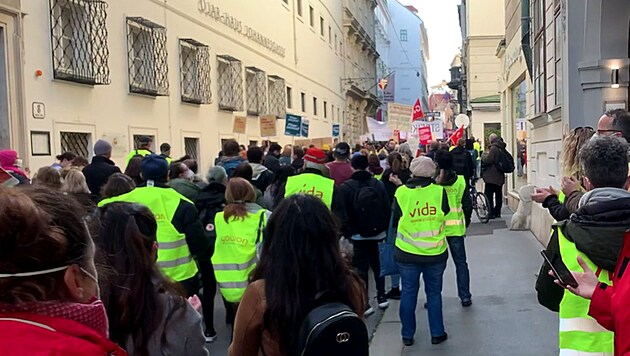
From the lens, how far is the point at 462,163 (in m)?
14.3

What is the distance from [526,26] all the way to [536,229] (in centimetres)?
480

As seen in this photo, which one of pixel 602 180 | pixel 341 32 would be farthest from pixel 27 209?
pixel 341 32

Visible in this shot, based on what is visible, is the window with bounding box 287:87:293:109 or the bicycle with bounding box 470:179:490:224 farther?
the window with bounding box 287:87:293:109

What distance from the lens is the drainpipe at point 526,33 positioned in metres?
14.3

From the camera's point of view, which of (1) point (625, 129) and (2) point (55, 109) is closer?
(1) point (625, 129)

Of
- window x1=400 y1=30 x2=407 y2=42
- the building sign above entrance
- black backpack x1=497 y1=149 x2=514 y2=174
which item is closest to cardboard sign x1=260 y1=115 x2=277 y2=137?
the building sign above entrance

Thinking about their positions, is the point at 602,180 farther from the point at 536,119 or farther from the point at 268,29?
the point at 268,29

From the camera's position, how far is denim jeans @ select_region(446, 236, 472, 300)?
7.72 meters

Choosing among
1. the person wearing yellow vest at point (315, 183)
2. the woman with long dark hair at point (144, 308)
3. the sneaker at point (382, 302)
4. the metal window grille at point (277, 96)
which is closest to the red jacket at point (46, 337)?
the woman with long dark hair at point (144, 308)

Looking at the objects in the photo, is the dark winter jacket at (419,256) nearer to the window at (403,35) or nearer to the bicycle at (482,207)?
the bicycle at (482,207)

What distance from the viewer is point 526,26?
14578mm

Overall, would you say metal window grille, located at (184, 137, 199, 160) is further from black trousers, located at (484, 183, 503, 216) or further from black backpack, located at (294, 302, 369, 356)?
black backpack, located at (294, 302, 369, 356)

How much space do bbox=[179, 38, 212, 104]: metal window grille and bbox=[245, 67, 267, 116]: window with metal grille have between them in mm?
3776

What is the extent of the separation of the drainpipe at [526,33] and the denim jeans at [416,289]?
8.95 metres
